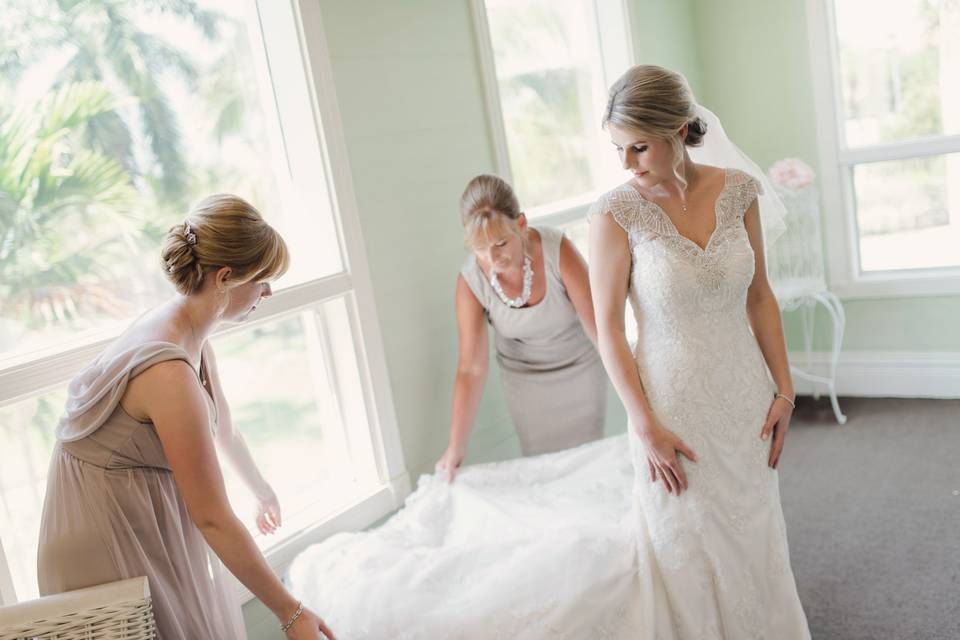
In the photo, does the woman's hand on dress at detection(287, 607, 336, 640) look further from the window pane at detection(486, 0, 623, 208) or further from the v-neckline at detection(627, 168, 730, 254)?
the window pane at detection(486, 0, 623, 208)

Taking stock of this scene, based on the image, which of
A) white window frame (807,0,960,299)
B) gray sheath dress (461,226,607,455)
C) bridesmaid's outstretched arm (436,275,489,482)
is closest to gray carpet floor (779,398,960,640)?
white window frame (807,0,960,299)

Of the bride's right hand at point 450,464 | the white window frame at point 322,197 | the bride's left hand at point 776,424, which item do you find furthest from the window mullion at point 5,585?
the bride's left hand at point 776,424

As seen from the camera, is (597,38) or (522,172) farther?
(597,38)

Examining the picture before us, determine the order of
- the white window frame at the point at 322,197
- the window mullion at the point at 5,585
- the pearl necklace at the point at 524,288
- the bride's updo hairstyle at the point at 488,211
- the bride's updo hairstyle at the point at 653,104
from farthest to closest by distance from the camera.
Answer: the pearl necklace at the point at 524,288 → the bride's updo hairstyle at the point at 488,211 → the white window frame at the point at 322,197 → the bride's updo hairstyle at the point at 653,104 → the window mullion at the point at 5,585

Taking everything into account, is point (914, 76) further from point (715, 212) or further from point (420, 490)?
point (420, 490)

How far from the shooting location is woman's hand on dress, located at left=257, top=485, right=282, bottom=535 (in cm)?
222

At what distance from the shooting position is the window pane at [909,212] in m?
4.48

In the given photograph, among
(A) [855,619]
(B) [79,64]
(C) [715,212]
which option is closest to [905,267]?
(A) [855,619]

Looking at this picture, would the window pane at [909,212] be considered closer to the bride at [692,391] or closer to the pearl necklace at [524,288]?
the pearl necklace at [524,288]

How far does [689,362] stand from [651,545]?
18.4 inches

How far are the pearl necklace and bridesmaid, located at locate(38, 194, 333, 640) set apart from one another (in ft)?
3.97

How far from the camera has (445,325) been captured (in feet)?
10.7

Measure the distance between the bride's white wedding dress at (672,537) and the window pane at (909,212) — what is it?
2.76m

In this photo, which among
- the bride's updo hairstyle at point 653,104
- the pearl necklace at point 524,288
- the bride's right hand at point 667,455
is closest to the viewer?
the bride's updo hairstyle at point 653,104
